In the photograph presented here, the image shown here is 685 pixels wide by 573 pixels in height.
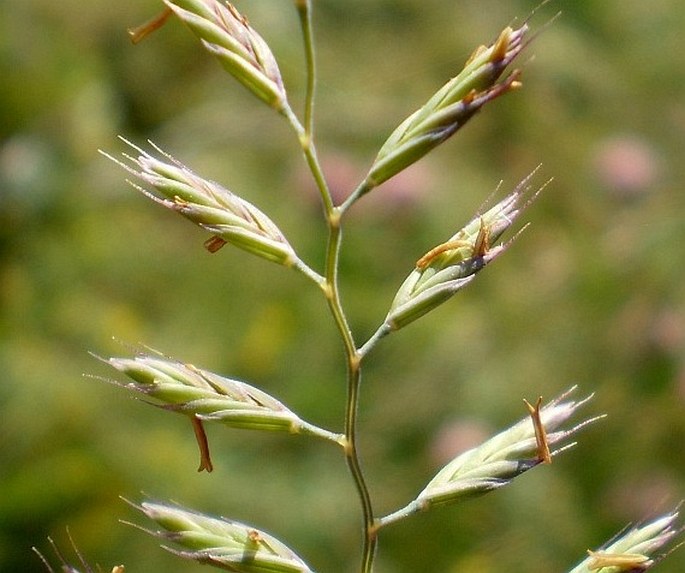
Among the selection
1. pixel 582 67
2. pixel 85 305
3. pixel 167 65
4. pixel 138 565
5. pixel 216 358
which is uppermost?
pixel 167 65

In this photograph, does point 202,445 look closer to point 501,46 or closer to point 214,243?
point 214,243

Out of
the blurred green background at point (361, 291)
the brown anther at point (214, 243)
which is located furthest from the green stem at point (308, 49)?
the blurred green background at point (361, 291)

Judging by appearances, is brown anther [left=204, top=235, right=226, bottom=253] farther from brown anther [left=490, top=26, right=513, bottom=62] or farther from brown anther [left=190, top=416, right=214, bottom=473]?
brown anther [left=490, top=26, right=513, bottom=62]

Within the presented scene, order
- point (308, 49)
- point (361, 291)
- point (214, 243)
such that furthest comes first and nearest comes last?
point (361, 291) → point (214, 243) → point (308, 49)

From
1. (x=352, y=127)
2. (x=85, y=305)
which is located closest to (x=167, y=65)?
(x=352, y=127)

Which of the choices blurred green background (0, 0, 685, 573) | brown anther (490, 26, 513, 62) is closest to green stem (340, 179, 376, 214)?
brown anther (490, 26, 513, 62)

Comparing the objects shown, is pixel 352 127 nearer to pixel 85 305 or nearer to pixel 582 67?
pixel 582 67

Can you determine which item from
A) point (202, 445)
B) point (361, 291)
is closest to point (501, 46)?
point (202, 445)

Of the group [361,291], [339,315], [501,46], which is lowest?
[361,291]
